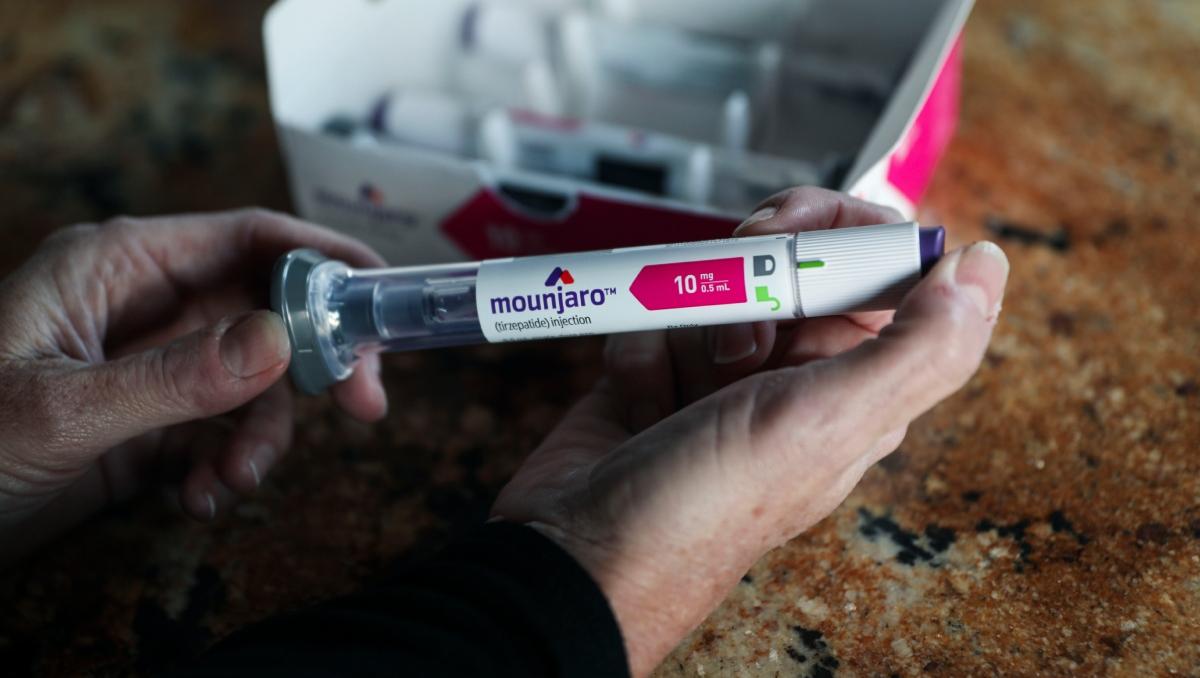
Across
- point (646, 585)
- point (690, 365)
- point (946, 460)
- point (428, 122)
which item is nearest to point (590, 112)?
point (428, 122)

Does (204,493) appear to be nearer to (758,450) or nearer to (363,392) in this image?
(363,392)

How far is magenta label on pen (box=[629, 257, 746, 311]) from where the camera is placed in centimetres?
59

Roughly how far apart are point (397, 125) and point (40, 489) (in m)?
0.51

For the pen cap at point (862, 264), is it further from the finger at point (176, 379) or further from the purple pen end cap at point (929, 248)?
the finger at point (176, 379)

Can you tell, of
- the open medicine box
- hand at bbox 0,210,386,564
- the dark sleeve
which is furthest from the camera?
the open medicine box

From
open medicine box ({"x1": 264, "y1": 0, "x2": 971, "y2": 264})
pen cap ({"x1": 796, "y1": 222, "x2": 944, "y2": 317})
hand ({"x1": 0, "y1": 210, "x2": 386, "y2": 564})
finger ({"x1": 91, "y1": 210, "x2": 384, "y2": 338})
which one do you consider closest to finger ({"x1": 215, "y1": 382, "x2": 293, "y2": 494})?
hand ({"x1": 0, "y1": 210, "x2": 386, "y2": 564})

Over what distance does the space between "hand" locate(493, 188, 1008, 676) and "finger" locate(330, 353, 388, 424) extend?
0.59 feet

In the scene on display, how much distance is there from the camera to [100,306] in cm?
75

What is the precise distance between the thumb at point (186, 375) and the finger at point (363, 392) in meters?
0.14

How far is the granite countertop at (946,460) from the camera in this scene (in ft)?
2.15

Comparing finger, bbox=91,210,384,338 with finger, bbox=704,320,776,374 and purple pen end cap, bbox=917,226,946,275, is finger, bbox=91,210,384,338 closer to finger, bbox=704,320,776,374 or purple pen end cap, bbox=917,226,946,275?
finger, bbox=704,320,776,374

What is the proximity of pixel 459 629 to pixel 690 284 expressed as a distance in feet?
0.81

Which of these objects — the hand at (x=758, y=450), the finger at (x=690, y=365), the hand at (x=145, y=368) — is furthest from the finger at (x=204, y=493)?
the finger at (x=690, y=365)

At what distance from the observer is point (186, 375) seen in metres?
0.61
